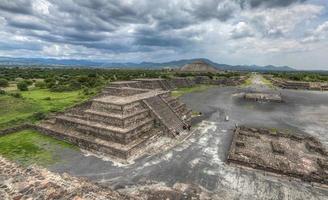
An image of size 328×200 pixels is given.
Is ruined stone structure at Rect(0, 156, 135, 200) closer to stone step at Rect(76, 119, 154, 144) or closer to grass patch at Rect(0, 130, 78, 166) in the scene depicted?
grass patch at Rect(0, 130, 78, 166)

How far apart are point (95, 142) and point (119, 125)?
2112mm

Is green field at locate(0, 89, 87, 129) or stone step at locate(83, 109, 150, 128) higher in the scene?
stone step at locate(83, 109, 150, 128)

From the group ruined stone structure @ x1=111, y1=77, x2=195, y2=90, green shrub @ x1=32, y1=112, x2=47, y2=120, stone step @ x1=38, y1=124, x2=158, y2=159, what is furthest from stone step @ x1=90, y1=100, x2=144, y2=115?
ruined stone structure @ x1=111, y1=77, x2=195, y2=90

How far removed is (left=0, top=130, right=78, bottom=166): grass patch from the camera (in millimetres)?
14229

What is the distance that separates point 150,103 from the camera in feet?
69.4

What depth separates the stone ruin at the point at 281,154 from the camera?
41.3 feet

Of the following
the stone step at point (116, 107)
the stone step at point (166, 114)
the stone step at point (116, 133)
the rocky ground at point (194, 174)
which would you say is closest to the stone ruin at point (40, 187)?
the rocky ground at point (194, 174)

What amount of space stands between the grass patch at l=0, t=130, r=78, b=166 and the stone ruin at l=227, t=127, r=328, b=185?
12.1 meters

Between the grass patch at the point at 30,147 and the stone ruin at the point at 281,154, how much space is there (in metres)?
12.1

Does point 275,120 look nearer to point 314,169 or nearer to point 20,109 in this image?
point 314,169

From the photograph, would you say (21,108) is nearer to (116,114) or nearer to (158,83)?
(116,114)

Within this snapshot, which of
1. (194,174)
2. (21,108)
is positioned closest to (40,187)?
Result: (194,174)

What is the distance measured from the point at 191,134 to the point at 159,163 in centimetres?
623

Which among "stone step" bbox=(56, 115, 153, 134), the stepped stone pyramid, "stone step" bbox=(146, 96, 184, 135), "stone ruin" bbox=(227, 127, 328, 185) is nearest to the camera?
"stone ruin" bbox=(227, 127, 328, 185)
